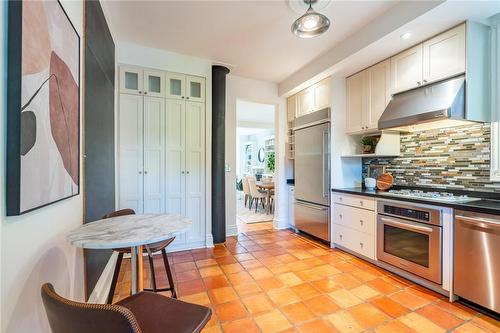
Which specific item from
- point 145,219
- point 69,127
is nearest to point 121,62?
point 69,127

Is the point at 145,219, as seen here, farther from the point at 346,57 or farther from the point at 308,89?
the point at 308,89

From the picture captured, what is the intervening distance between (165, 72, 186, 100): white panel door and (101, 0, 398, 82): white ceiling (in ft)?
1.11

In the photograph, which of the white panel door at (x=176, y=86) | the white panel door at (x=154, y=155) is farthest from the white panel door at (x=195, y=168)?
the white panel door at (x=154, y=155)

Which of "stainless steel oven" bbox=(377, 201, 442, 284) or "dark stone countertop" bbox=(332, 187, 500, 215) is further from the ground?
"dark stone countertop" bbox=(332, 187, 500, 215)

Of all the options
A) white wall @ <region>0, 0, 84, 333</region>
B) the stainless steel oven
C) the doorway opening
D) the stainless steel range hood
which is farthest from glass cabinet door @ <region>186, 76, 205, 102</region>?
the stainless steel oven

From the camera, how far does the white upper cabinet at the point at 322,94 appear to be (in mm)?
3367

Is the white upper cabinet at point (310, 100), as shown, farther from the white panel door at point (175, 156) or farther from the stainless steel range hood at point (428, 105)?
the white panel door at point (175, 156)

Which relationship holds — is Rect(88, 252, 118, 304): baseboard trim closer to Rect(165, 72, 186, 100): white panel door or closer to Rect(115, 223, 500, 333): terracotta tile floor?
Rect(115, 223, 500, 333): terracotta tile floor

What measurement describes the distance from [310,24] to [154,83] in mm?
2095

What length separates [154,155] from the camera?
307cm

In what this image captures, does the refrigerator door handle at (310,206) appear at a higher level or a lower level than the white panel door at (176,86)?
lower

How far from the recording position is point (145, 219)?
1.52m

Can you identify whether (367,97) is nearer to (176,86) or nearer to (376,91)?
(376,91)

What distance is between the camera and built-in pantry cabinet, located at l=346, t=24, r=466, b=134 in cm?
215
